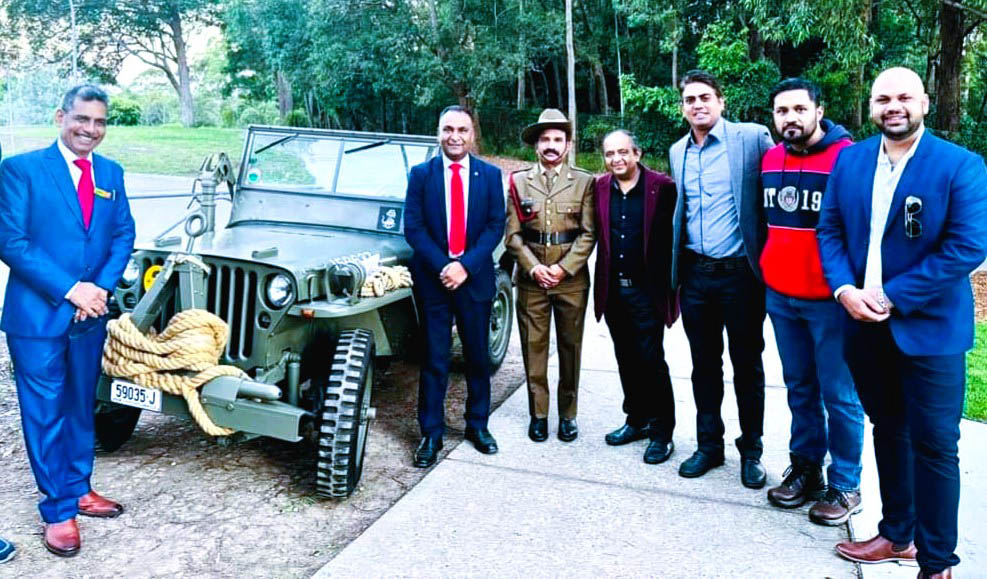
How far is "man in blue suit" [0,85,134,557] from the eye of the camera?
3566 mm

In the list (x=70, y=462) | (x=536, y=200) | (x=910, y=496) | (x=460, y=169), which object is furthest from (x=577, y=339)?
(x=70, y=462)

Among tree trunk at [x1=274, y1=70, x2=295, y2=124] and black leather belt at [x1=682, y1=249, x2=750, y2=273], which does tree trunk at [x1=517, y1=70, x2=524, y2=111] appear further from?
black leather belt at [x1=682, y1=249, x2=750, y2=273]

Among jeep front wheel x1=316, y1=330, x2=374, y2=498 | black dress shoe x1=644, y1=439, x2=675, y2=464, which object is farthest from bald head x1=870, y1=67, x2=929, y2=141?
jeep front wheel x1=316, y1=330, x2=374, y2=498

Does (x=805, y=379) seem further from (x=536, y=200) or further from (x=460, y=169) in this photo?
(x=460, y=169)

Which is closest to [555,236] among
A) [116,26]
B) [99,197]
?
[99,197]

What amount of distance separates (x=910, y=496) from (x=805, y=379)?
735 mm

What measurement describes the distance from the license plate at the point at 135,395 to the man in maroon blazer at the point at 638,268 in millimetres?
2322

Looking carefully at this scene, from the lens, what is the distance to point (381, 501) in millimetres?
4324

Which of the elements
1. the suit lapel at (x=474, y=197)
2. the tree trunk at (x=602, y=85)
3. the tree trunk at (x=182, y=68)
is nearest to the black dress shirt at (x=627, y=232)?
the suit lapel at (x=474, y=197)

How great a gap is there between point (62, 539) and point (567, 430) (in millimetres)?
2712

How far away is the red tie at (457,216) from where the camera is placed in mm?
4719

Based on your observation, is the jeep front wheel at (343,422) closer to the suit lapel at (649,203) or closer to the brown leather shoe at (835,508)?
the suit lapel at (649,203)

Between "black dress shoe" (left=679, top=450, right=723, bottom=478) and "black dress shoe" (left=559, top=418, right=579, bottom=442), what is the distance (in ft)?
2.43

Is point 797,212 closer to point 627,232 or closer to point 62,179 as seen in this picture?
point 627,232
